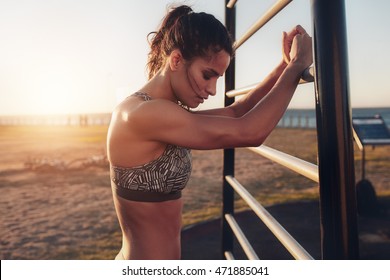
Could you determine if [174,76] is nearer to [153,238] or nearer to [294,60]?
[294,60]

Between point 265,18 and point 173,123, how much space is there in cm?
39

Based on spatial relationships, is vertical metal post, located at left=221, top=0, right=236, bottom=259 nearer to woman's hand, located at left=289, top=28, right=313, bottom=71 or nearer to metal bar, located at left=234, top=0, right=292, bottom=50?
metal bar, located at left=234, top=0, right=292, bottom=50

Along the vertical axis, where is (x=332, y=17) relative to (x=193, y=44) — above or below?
below

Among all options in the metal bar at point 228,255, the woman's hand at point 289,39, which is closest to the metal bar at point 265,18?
the woman's hand at point 289,39

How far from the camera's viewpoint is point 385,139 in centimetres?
536

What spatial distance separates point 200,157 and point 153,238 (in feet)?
37.2

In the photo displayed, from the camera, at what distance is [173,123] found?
3.90 ft

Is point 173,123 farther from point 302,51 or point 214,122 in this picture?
point 302,51

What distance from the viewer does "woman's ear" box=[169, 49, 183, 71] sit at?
52.6 inches

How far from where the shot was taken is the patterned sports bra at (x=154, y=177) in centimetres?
138

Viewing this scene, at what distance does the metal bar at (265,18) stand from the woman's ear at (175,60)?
0.25 meters

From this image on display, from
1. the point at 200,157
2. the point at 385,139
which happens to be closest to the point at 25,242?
the point at 385,139

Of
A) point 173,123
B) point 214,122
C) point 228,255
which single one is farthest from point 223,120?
point 228,255

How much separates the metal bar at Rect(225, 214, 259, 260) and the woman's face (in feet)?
Result: 1.90
